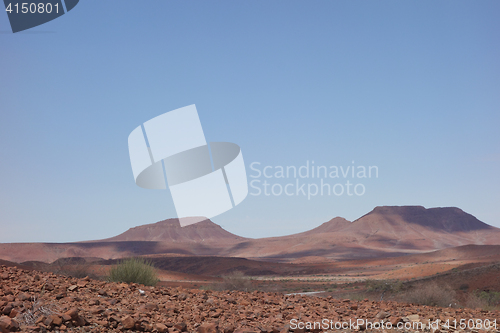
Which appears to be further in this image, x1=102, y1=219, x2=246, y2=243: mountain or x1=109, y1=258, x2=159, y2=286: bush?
x1=102, y1=219, x2=246, y2=243: mountain

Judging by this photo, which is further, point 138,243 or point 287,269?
point 138,243

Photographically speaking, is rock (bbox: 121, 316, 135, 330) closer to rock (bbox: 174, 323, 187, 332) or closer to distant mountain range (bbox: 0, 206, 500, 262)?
rock (bbox: 174, 323, 187, 332)

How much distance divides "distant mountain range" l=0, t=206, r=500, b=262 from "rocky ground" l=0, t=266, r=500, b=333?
106032 millimetres

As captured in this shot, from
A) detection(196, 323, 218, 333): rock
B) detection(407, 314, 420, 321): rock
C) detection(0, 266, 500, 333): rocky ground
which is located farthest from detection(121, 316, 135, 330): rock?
detection(407, 314, 420, 321): rock

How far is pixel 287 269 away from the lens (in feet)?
270

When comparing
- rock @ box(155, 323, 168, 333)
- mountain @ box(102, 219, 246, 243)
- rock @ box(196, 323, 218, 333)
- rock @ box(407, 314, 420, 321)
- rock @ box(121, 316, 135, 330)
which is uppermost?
mountain @ box(102, 219, 246, 243)

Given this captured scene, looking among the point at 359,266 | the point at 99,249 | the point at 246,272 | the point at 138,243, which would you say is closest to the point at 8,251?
the point at 99,249

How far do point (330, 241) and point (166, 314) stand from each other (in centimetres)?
14220

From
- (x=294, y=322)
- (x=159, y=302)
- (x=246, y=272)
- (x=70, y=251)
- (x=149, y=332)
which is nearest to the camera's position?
(x=149, y=332)

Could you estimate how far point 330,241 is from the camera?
477 feet

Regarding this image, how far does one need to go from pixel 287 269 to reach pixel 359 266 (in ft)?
48.7

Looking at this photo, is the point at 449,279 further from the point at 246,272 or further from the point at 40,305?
the point at 246,272

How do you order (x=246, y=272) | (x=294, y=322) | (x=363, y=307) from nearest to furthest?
(x=294, y=322)
(x=363, y=307)
(x=246, y=272)

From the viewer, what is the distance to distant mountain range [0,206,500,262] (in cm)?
12756
